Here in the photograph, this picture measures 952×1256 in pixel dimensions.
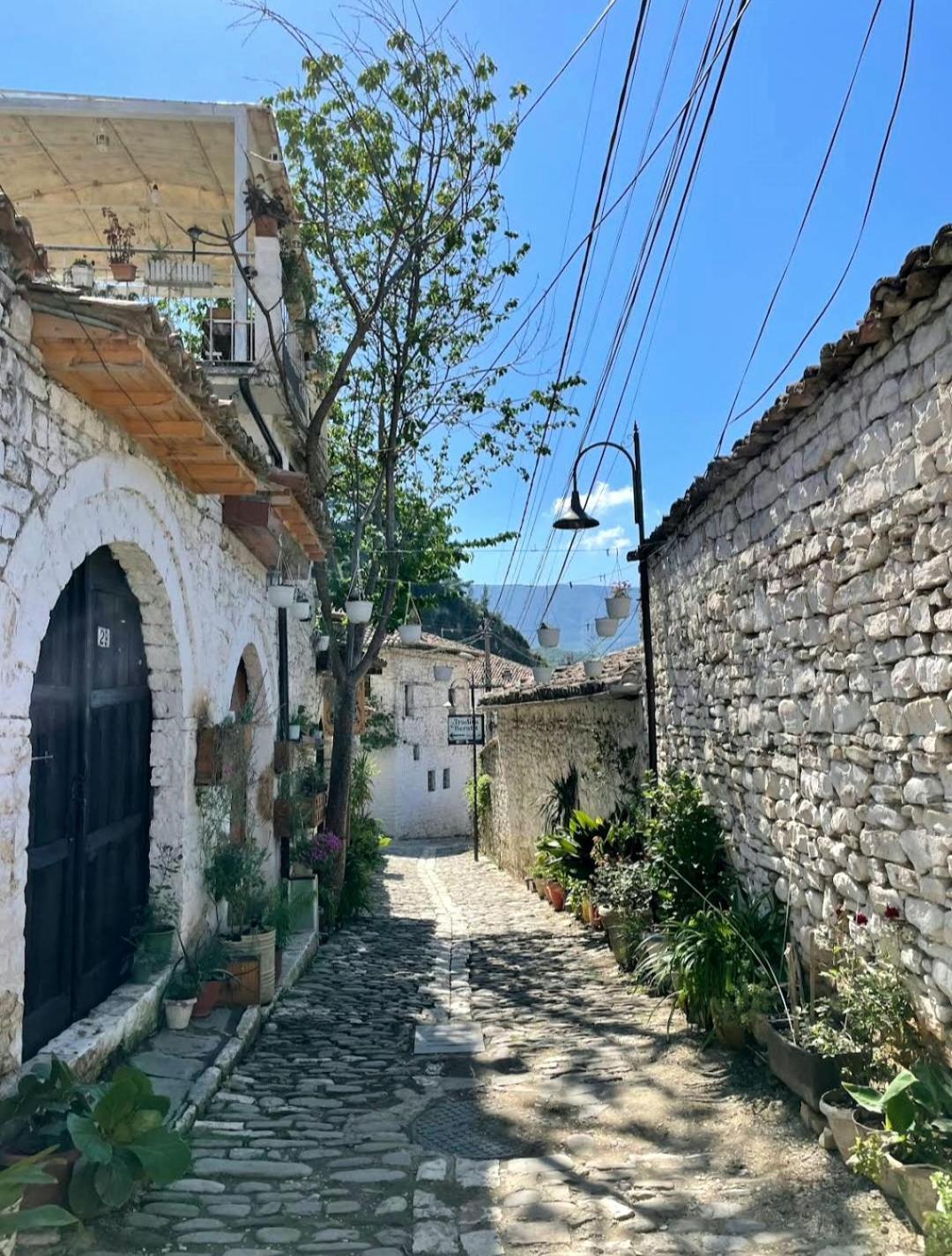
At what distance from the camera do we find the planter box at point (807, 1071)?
161 inches

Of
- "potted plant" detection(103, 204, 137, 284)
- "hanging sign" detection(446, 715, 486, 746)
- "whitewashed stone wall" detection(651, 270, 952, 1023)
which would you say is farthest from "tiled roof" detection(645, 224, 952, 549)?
"hanging sign" detection(446, 715, 486, 746)

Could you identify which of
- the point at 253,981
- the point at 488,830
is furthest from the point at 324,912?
the point at 488,830

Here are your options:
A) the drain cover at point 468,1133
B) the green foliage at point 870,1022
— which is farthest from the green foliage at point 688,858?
Result: the drain cover at point 468,1133

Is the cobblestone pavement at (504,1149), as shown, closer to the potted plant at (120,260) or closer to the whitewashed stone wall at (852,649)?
the whitewashed stone wall at (852,649)

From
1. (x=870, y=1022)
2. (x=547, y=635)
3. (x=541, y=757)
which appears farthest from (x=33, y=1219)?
(x=541, y=757)

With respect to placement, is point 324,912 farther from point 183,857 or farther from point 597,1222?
point 597,1222

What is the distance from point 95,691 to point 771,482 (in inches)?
155

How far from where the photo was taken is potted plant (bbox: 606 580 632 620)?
34.6ft

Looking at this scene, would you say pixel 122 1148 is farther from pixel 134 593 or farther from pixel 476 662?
pixel 476 662

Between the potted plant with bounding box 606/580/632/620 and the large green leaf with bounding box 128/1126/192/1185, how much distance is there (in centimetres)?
780

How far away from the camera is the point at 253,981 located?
6.38m

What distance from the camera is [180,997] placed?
566 cm

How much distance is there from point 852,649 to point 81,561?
363 cm

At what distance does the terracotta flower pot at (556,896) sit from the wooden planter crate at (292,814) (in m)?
2.98
